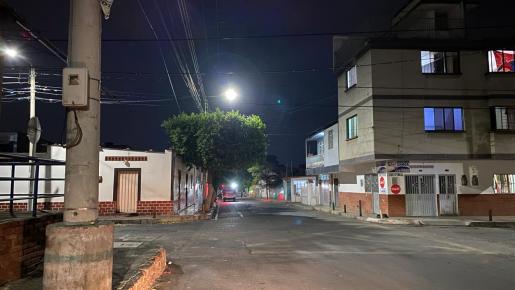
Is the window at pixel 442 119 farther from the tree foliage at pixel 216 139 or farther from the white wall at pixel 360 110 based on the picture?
the tree foliage at pixel 216 139

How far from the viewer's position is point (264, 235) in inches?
676

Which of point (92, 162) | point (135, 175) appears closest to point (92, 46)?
point (92, 162)

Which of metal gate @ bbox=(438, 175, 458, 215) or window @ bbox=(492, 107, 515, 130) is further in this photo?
metal gate @ bbox=(438, 175, 458, 215)

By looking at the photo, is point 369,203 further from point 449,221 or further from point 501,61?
point 501,61

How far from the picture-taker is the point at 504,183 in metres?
26.8

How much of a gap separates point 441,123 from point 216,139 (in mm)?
14129

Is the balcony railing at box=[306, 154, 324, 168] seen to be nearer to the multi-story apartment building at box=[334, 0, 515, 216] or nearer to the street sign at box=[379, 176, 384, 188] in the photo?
the street sign at box=[379, 176, 384, 188]

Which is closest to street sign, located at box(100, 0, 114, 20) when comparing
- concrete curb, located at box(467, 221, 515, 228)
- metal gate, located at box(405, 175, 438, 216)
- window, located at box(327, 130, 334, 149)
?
concrete curb, located at box(467, 221, 515, 228)

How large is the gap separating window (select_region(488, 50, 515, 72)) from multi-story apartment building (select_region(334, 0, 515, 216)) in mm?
53

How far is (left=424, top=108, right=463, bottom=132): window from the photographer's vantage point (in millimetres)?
26547

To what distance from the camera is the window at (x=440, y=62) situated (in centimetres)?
2681

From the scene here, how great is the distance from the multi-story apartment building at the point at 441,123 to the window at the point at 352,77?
193 cm

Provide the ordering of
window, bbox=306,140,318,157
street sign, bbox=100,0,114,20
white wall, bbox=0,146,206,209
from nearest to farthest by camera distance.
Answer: street sign, bbox=100,0,114,20 < white wall, bbox=0,146,206,209 < window, bbox=306,140,318,157

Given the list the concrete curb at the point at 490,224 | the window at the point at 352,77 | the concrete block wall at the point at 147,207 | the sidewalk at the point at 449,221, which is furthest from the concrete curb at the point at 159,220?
the concrete curb at the point at 490,224
